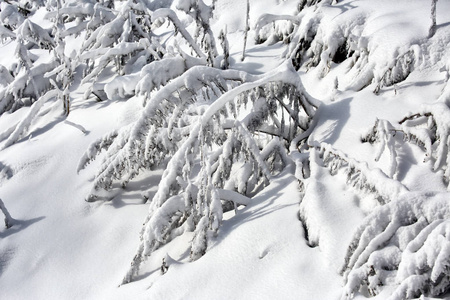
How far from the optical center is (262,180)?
3.64 meters

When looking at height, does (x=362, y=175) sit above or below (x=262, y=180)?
above

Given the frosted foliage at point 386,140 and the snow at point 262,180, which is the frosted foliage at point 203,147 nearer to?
the snow at point 262,180

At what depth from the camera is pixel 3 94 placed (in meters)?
6.95

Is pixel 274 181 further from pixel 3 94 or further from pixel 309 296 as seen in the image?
pixel 3 94

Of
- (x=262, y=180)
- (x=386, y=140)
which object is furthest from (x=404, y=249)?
(x=262, y=180)

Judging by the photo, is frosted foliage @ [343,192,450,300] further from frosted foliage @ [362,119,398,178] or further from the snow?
frosted foliage @ [362,119,398,178]

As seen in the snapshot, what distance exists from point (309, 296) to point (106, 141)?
9.02 ft

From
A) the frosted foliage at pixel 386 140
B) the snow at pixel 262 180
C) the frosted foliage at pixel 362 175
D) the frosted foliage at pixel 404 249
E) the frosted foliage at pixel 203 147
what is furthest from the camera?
the frosted foliage at pixel 203 147

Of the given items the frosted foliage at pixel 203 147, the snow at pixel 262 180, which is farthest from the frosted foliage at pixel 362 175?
the frosted foliage at pixel 203 147

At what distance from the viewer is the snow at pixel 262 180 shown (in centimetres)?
235

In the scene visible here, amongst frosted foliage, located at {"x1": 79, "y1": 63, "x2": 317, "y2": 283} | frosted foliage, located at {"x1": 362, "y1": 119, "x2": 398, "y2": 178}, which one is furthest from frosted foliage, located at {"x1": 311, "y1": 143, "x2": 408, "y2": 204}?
frosted foliage, located at {"x1": 79, "y1": 63, "x2": 317, "y2": 283}

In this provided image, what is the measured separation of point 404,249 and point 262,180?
5.32 ft

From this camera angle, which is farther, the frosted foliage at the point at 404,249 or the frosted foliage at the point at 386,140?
the frosted foliage at the point at 386,140

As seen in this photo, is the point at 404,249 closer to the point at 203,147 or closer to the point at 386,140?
the point at 386,140
